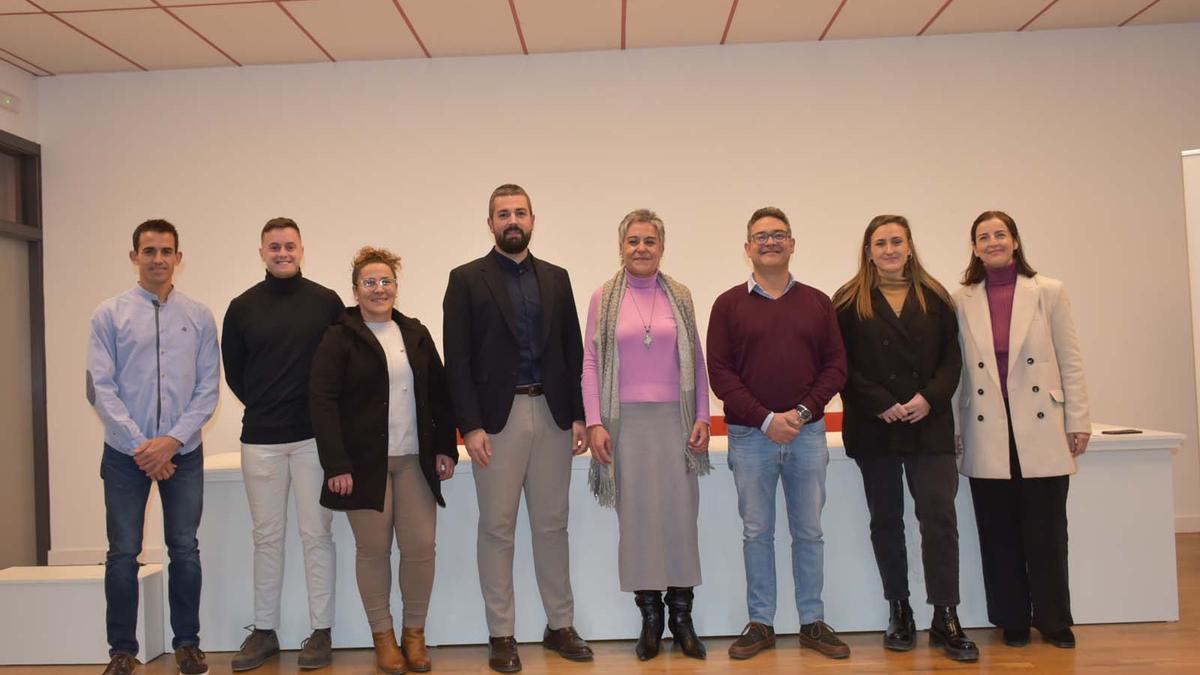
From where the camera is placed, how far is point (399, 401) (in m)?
3.27

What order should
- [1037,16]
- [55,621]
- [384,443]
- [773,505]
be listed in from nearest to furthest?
[384,443]
[773,505]
[55,621]
[1037,16]

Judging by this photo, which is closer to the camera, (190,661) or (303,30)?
(190,661)

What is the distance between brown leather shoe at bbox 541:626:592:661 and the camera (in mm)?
3354

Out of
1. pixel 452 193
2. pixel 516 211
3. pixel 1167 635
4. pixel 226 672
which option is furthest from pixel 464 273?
pixel 1167 635

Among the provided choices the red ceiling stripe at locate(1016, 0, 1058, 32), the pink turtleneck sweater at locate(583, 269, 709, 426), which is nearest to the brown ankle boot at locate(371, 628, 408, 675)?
the pink turtleneck sweater at locate(583, 269, 709, 426)

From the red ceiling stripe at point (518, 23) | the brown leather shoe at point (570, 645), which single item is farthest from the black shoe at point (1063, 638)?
the red ceiling stripe at point (518, 23)

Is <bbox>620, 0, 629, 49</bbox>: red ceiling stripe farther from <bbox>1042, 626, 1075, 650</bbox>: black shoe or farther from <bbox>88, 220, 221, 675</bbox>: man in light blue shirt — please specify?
<bbox>1042, 626, 1075, 650</bbox>: black shoe

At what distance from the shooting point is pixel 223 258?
233 inches

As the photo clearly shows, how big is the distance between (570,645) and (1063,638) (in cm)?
190

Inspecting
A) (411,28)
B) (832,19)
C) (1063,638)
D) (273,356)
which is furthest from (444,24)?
(1063,638)

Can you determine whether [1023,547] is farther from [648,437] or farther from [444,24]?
[444,24]

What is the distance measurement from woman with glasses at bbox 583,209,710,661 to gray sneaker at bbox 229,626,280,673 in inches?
56.3

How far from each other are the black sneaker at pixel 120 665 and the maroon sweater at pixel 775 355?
8.05 ft

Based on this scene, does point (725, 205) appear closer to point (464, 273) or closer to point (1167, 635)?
point (464, 273)
